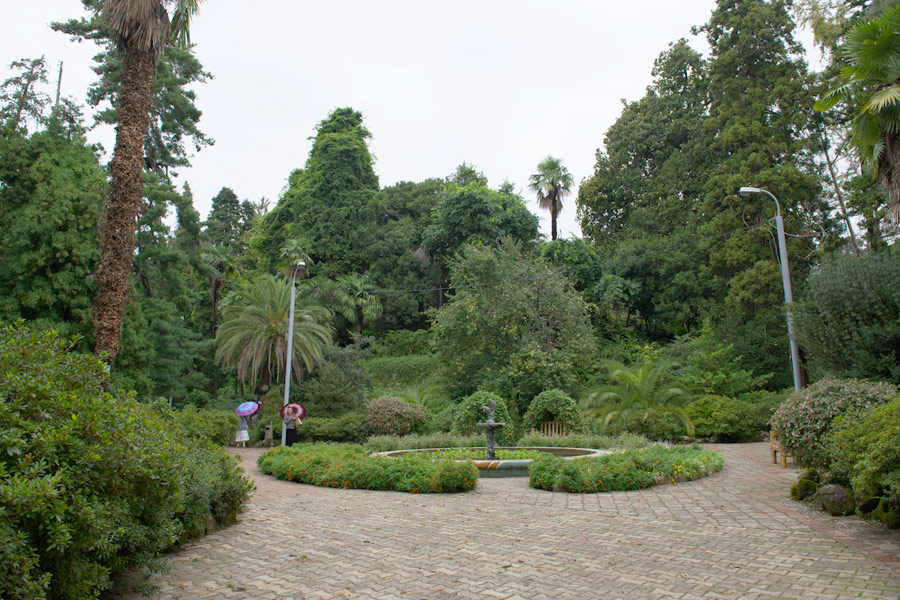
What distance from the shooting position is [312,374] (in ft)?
97.6

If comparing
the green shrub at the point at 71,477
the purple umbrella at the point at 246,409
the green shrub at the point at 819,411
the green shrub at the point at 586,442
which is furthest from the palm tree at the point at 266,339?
the green shrub at the point at 71,477

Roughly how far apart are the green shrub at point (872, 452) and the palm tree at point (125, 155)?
12.0 metres

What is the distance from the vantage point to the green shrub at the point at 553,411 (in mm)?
18750

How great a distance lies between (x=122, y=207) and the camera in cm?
1209

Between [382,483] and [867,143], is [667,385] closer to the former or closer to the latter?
[867,143]

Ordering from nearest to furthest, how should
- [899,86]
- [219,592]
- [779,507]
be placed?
[219,592], [779,507], [899,86]

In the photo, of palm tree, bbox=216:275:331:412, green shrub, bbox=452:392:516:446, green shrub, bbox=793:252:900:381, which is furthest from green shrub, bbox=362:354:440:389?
green shrub, bbox=793:252:900:381

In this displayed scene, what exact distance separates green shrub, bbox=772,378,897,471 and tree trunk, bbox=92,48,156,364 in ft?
40.6

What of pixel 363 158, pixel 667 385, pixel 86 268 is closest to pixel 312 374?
pixel 86 268

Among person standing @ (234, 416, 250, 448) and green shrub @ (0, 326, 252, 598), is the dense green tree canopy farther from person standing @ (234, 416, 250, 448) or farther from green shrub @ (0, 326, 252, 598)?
green shrub @ (0, 326, 252, 598)

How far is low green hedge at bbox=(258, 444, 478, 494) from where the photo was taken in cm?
1018

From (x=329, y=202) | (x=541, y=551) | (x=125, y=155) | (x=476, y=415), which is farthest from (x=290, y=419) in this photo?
(x=329, y=202)

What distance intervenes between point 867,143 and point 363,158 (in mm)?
36540

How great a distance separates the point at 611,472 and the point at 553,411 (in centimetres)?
875
